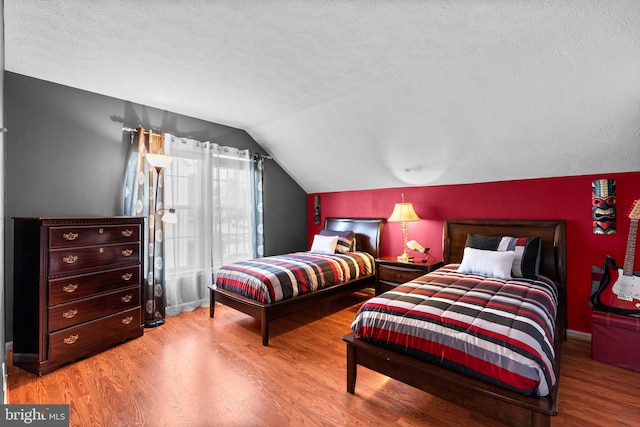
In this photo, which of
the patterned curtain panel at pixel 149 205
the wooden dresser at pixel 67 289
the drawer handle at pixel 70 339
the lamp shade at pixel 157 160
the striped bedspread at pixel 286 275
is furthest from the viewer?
the patterned curtain panel at pixel 149 205

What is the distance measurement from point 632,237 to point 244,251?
14.3ft

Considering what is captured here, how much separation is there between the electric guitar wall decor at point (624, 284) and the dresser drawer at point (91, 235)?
172 inches

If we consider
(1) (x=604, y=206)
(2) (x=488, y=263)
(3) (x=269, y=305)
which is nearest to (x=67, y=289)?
(3) (x=269, y=305)

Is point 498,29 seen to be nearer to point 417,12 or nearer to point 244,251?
point 417,12

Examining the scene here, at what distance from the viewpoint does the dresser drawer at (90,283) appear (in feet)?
7.98

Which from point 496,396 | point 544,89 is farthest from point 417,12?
point 496,396

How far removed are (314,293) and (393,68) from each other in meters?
2.38

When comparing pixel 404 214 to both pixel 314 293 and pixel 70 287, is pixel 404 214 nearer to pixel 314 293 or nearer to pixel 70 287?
pixel 314 293

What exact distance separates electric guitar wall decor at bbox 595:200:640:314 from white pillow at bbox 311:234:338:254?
285 cm

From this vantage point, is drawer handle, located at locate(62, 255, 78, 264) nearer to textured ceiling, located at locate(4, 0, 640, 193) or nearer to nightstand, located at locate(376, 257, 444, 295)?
textured ceiling, located at locate(4, 0, 640, 193)

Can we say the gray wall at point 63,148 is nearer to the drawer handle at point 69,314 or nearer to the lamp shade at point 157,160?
the lamp shade at point 157,160

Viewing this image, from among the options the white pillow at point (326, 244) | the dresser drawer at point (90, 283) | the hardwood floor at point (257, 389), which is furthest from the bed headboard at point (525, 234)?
the dresser drawer at point (90, 283)

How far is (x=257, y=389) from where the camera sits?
7.09 ft

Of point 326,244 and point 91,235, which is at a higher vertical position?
point 91,235
